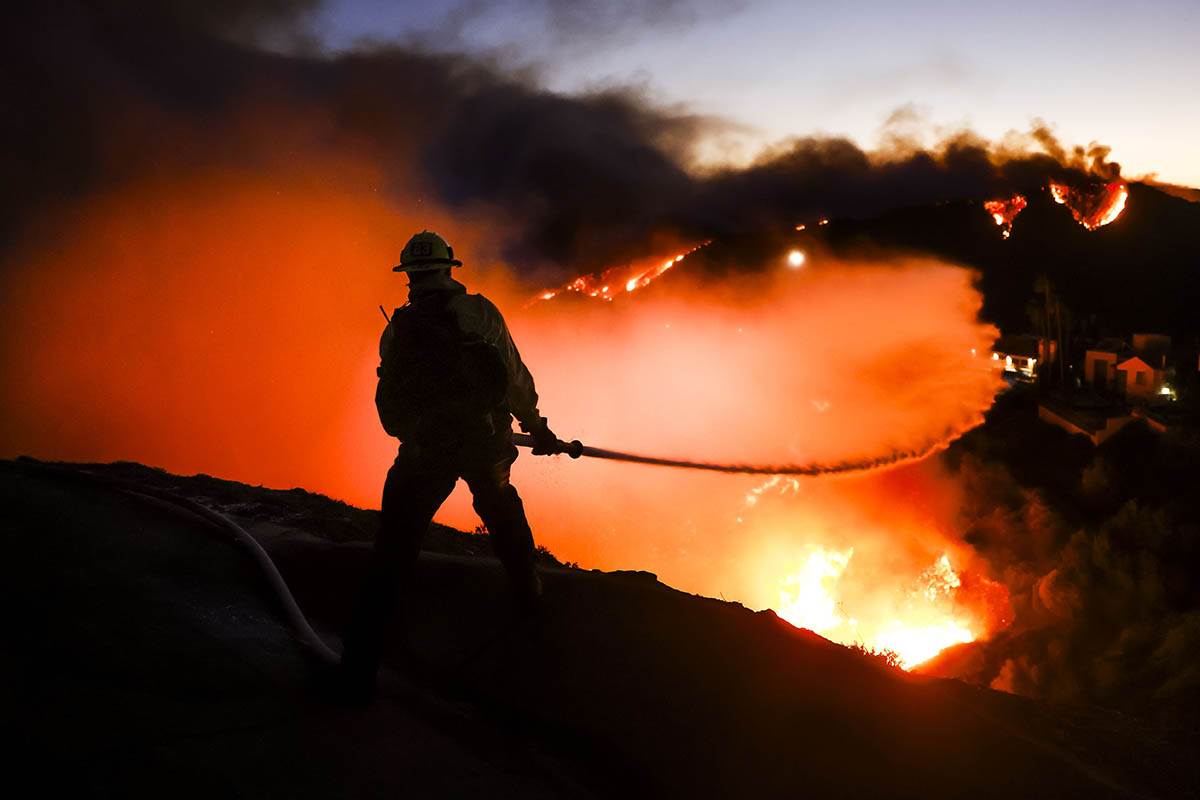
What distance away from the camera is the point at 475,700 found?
4176mm

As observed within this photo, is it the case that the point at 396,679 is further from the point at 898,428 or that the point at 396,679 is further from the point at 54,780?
the point at 898,428

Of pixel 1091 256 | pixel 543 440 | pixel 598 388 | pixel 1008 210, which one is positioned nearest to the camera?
pixel 543 440

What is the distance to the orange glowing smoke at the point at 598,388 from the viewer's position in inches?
864

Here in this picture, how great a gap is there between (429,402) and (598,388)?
41064mm

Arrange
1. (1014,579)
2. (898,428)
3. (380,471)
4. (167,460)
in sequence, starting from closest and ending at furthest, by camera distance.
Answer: (167,460) → (380,471) → (1014,579) → (898,428)

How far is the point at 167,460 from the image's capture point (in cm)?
2359

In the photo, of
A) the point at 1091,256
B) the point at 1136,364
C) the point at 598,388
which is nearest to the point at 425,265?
the point at 598,388

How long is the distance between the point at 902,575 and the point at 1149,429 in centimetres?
1819

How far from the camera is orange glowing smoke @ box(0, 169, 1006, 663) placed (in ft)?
72.0

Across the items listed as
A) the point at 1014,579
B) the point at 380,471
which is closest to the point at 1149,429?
the point at 1014,579

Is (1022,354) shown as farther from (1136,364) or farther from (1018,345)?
(1136,364)

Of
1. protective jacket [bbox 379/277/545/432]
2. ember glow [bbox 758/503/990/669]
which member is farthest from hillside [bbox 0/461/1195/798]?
ember glow [bbox 758/503/990/669]

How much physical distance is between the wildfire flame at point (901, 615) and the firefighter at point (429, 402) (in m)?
42.8

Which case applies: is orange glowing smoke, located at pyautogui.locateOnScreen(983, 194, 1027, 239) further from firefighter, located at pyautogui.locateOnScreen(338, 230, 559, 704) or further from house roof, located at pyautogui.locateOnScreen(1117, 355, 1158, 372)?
firefighter, located at pyautogui.locateOnScreen(338, 230, 559, 704)
